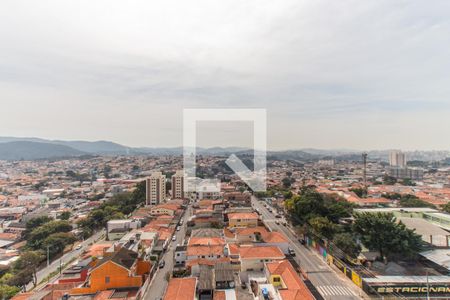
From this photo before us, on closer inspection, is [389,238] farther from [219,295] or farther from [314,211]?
[219,295]

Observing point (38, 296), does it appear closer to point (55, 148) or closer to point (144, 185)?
point (144, 185)

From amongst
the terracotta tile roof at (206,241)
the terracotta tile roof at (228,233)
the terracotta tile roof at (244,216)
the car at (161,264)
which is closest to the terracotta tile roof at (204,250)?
the terracotta tile roof at (206,241)

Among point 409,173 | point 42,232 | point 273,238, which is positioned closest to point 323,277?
point 273,238

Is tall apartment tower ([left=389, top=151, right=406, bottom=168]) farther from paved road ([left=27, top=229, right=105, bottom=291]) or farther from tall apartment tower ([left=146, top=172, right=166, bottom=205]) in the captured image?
paved road ([left=27, top=229, right=105, bottom=291])

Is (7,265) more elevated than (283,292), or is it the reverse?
(283,292)

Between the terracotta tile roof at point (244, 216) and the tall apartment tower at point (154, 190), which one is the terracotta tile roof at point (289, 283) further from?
the tall apartment tower at point (154, 190)

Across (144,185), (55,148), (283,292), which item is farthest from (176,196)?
(55,148)
